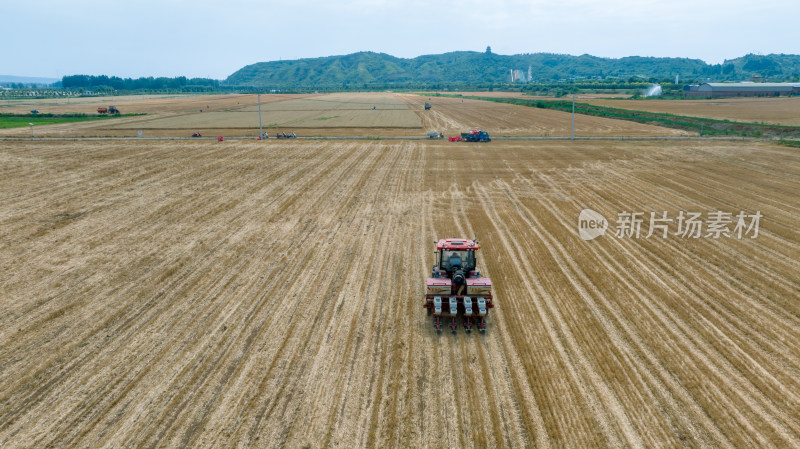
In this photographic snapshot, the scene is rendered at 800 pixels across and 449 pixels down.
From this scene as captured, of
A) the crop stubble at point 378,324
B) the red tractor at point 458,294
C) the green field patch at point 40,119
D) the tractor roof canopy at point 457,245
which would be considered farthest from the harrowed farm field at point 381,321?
the green field patch at point 40,119

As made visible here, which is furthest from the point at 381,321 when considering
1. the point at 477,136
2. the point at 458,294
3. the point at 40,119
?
the point at 40,119

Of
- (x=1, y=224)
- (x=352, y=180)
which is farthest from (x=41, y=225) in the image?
(x=352, y=180)

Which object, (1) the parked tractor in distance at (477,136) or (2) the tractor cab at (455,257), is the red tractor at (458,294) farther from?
(1) the parked tractor in distance at (477,136)

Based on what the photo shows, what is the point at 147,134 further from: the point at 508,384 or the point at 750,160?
the point at 750,160

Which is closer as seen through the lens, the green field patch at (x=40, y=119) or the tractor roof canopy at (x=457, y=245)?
the tractor roof canopy at (x=457, y=245)

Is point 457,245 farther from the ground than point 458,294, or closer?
farther from the ground

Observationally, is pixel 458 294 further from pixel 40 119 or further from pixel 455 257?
pixel 40 119
